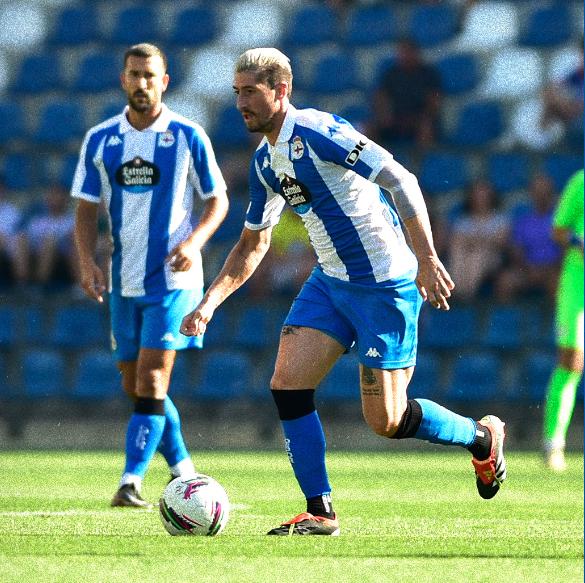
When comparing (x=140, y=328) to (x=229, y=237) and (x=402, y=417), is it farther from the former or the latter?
(x=229, y=237)

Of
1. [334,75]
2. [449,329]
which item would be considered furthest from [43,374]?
[334,75]

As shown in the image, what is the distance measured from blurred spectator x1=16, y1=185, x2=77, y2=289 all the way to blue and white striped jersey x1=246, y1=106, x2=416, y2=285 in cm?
833

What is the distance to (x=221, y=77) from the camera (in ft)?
55.2

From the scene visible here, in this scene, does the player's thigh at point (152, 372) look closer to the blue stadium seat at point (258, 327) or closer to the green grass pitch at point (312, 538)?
the green grass pitch at point (312, 538)

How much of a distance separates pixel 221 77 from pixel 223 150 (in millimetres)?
1929

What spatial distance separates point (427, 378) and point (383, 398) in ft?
25.2

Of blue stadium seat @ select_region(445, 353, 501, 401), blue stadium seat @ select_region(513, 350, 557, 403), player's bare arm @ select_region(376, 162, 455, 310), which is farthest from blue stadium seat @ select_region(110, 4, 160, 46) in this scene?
player's bare arm @ select_region(376, 162, 455, 310)

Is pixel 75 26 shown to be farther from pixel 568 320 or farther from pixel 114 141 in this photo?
pixel 114 141

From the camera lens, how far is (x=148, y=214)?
7.62 m

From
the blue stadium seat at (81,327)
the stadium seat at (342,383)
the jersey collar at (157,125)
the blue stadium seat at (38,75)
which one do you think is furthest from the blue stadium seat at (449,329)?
the jersey collar at (157,125)

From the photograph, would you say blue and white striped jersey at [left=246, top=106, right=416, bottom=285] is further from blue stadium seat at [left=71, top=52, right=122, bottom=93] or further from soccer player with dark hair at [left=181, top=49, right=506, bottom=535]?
blue stadium seat at [left=71, top=52, right=122, bottom=93]

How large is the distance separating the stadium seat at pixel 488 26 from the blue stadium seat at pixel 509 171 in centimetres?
204

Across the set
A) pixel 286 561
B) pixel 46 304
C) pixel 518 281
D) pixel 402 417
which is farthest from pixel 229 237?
pixel 286 561

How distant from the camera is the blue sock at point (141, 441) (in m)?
7.27
